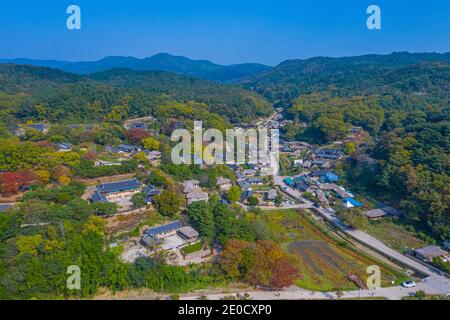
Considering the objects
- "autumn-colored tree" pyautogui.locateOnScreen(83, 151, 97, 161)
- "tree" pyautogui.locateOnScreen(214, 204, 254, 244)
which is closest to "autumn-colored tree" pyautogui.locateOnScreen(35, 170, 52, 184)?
"autumn-colored tree" pyautogui.locateOnScreen(83, 151, 97, 161)

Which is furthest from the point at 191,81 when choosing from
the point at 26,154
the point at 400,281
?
the point at 400,281

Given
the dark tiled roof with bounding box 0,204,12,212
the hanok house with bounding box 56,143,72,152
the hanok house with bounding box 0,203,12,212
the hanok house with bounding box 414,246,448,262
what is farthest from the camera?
the hanok house with bounding box 56,143,72,152

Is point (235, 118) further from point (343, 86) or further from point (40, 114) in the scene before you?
point (343, 86)

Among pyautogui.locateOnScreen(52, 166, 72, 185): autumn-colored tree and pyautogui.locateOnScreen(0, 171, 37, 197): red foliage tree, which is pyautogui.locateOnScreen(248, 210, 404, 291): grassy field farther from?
pyautogui.locateOnScreen(0, 171, 37, 197): red foliage tree

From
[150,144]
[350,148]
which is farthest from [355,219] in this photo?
[150,144]

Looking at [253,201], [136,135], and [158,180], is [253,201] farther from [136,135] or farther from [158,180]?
[136,135]

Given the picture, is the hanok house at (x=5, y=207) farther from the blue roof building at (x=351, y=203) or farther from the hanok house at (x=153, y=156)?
the blue roof building at (x=351, y=203)

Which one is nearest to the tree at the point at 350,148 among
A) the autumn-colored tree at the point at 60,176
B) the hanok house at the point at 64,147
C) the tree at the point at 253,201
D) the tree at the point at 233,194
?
the tree at the point at 253,201
